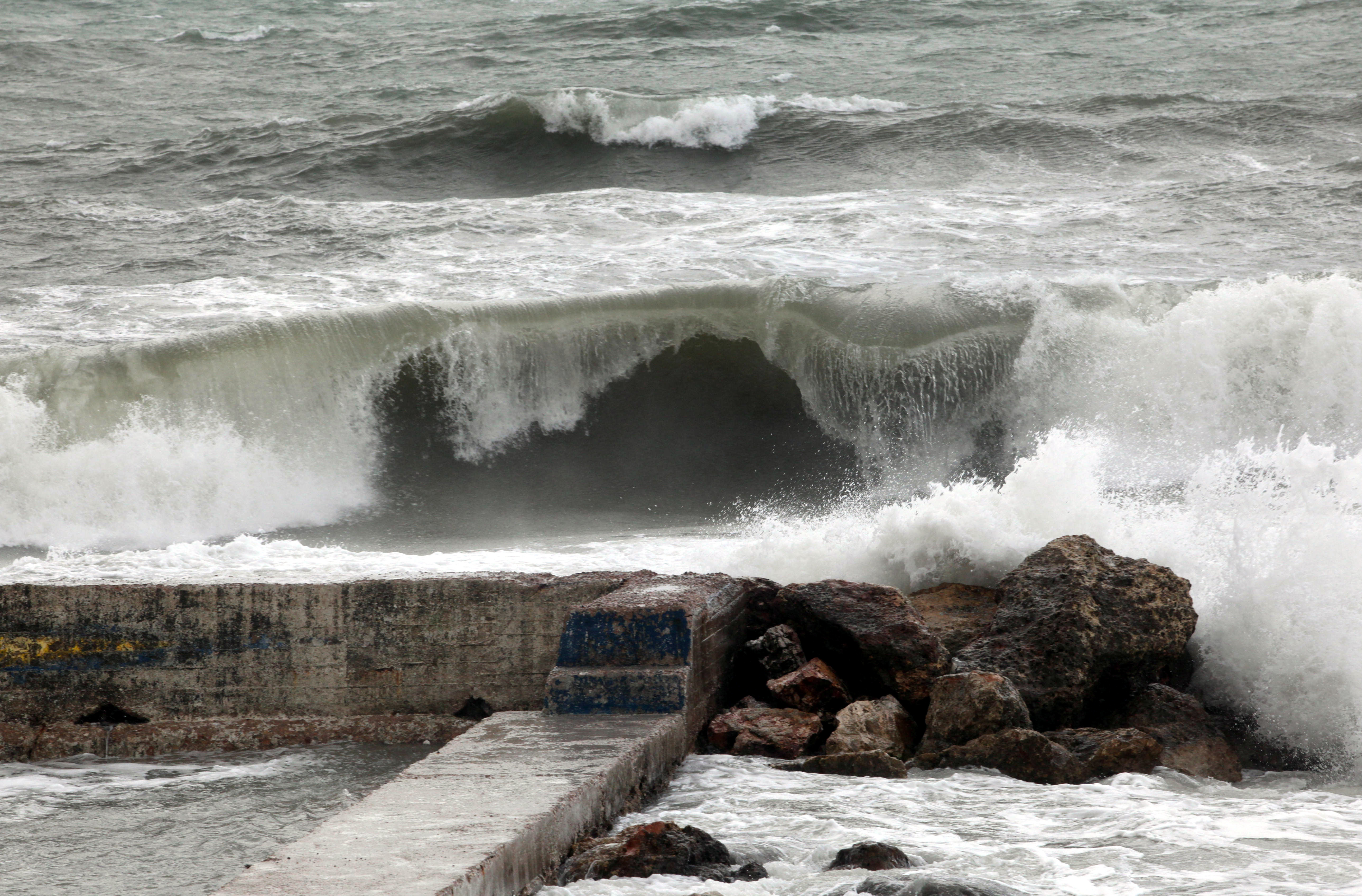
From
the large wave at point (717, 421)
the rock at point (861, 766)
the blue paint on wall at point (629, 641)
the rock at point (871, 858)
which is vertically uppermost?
the large wave at point (717, 421)

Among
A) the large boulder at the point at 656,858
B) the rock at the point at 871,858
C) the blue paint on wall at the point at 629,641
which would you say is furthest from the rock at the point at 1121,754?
the large boulder at the point at 656,858

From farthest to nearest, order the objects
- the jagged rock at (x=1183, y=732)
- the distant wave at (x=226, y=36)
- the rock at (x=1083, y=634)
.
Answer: the distant wave at (x=226, y=36) < the rock at (x=1083, y=634) < the jagged rock at (x=1183, y=732)

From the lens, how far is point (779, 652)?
5.67m

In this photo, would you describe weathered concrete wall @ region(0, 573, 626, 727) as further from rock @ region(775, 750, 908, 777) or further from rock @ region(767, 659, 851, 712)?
rock @ region(775, 750, 908, 777)

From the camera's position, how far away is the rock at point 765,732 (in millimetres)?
5066

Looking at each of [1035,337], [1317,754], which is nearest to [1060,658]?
[1317,754]

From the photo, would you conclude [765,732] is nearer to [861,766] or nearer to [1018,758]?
[861,766]

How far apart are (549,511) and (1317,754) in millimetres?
7633

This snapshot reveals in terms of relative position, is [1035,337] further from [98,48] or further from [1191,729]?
[98,48]

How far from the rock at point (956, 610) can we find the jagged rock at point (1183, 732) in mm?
801

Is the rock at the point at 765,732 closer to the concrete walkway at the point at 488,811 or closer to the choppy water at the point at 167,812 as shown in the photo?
the concrete walkway at the point at 488,811

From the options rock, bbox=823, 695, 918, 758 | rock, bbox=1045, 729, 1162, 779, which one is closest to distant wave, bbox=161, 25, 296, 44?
rock, bbox=823, 695, 918, 758

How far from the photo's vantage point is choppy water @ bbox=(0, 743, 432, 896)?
3992 millimetres

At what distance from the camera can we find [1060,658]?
17.9 feet
